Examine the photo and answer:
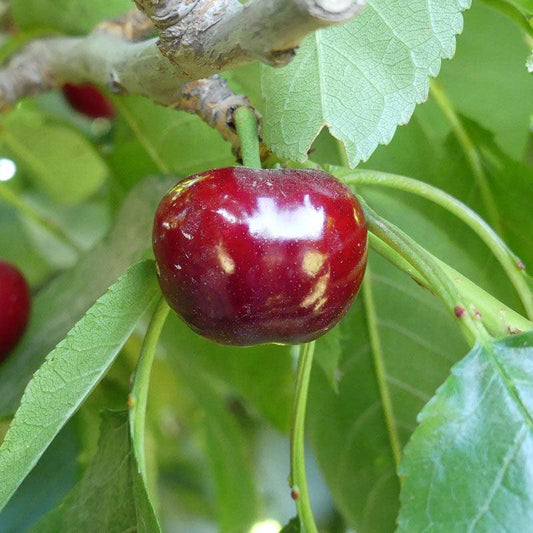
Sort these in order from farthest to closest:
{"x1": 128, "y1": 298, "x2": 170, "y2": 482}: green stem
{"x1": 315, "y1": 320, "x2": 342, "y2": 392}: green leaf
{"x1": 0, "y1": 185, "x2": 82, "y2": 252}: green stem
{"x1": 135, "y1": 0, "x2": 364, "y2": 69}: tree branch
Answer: {"x1": 0, "y1": 185, "x2": 82, "y2": 252}: green stem → {"x1": 315, "y1": 320, "x2": 342, "y2": 392}: green leaf → {"x1": 128, "y1": 298, "x2": 170, "y2": 482}: green stem → {"x1": 135, "y1": 0, "x2": 364, "y2": 69}: tree branch

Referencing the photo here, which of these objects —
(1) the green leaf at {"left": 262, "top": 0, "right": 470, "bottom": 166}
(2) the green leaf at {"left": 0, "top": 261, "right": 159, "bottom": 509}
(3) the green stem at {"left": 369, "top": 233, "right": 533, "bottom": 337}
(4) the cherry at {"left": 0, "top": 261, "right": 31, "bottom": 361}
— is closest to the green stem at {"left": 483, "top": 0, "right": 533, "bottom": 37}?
(1) the green leaf at {"left": 262, "top": 0, "right": 470, "bottom": 166}

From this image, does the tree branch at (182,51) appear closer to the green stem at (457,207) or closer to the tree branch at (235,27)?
the tree branch at (235,27)

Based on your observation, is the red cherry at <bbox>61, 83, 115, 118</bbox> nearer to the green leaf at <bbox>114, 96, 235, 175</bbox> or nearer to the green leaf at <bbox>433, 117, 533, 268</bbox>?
the green leaf at <bbox>114, 96, 235, 175</bbox>

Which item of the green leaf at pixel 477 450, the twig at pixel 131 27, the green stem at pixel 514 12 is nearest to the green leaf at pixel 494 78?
the green stem at pixel 514 12

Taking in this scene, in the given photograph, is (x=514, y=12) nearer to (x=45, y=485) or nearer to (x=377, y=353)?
(x=377, y=353)

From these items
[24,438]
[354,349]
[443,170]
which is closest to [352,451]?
[354,349]

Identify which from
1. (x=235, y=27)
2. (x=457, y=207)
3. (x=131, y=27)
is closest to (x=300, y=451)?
(x=457, y=207)
